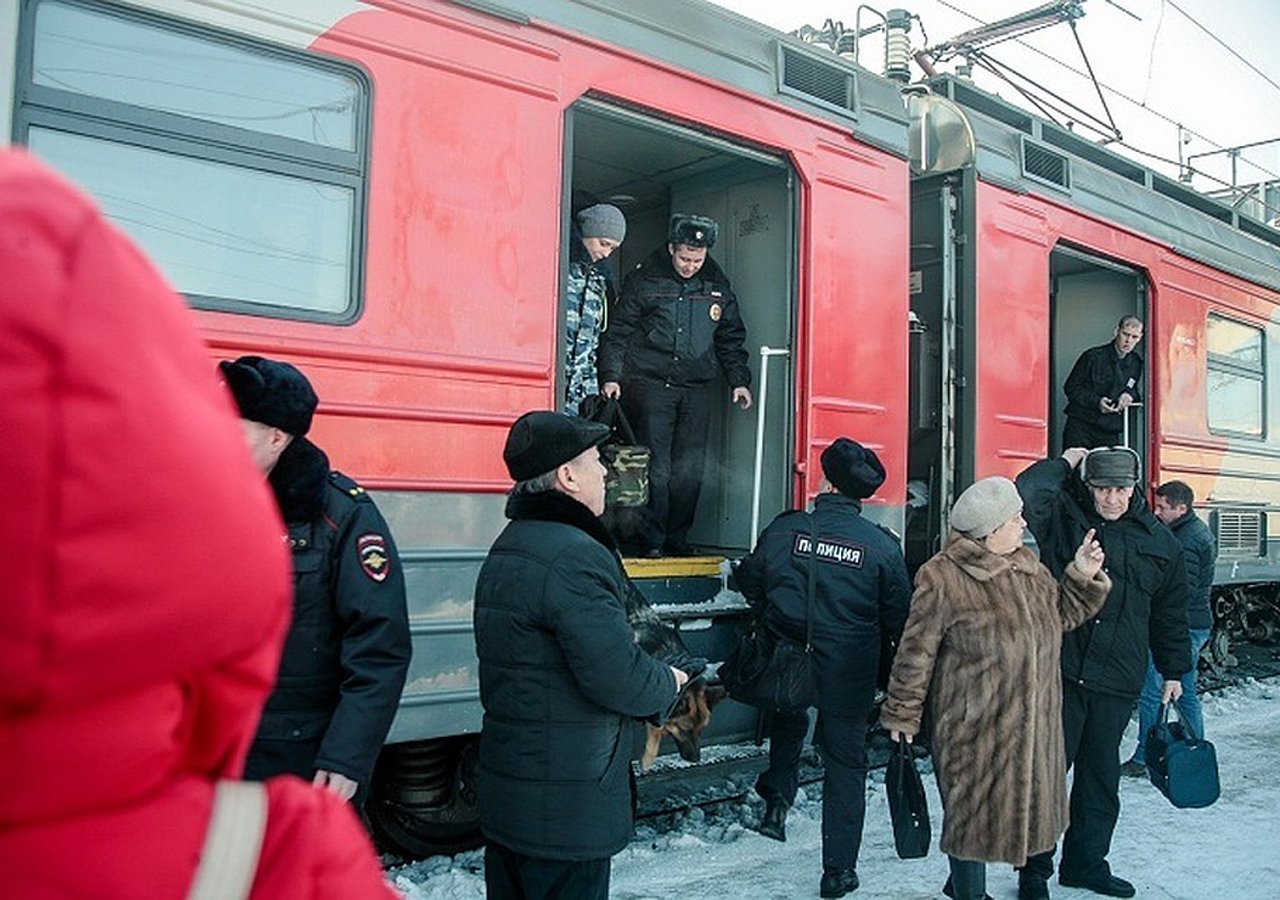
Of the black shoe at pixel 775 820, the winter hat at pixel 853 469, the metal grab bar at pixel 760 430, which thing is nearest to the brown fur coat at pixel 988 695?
the winter hat at pixel 853 469

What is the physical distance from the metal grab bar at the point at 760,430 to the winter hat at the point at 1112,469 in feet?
4.40

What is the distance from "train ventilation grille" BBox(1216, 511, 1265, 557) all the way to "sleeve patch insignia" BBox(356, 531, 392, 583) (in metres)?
6.37

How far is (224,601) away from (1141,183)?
24.5ft

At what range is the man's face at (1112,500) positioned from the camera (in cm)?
396

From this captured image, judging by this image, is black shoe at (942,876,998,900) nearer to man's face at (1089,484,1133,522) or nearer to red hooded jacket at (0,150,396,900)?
man's face at (1089,484,1133,522)

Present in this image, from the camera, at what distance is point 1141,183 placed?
7070 millimetres

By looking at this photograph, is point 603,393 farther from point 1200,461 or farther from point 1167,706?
point 1200,461

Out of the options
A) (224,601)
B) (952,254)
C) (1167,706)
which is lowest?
(1167,706)

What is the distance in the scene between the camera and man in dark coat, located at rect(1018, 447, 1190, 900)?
3.83 m

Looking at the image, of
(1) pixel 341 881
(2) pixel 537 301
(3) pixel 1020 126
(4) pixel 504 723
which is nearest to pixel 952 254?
(3) pixel 1020 126

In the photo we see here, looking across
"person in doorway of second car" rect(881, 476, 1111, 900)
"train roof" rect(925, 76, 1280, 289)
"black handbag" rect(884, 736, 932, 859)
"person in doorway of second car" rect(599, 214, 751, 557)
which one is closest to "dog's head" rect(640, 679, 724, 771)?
"person in doorway of second car" rect(881, 476, 1111, 900)

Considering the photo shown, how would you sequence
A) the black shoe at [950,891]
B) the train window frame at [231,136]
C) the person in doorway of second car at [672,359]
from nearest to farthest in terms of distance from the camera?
the train window frame at [231,136], the black shoe at [950,891], the person in doorway of second car at [672,359]

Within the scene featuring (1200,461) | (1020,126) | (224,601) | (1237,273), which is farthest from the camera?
(1237,273)

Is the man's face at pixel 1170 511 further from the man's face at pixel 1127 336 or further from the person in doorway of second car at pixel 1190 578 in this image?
the man's face at pixel 1127 336
